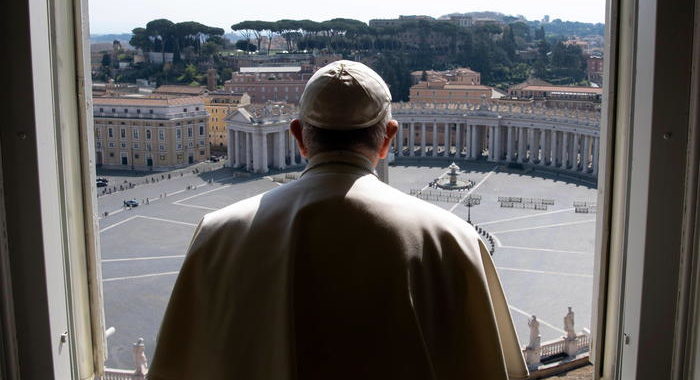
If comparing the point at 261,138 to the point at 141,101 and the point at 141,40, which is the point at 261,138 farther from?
the point at 141,40

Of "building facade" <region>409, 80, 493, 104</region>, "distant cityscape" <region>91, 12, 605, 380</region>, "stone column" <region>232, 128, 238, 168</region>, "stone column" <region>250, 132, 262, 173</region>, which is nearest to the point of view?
"distant cityscape" <region>91, 12, 605, 380</region>

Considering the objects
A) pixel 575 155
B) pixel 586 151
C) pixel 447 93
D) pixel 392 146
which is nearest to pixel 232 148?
pixel 392 146

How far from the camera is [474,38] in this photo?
25875 millimetres

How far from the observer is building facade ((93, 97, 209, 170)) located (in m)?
17.9

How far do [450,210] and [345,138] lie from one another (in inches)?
544

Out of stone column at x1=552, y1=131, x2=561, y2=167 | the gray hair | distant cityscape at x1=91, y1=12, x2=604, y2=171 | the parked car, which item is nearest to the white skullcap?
the gray hair

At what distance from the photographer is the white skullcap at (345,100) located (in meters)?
0.71

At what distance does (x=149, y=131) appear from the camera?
1820 centimetres

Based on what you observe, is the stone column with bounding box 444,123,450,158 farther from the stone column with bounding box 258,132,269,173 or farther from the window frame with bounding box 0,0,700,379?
the window frame with bounding box 0,0,700,379

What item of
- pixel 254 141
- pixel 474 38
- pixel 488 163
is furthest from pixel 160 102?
pixel 474 38

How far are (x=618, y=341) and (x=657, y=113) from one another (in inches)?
12.5

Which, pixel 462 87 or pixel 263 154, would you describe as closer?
pixel 263 154

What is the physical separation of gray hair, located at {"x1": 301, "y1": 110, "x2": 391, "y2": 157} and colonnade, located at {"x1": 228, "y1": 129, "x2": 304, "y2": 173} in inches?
737

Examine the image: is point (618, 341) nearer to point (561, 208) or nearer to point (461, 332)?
point (461, 332)
